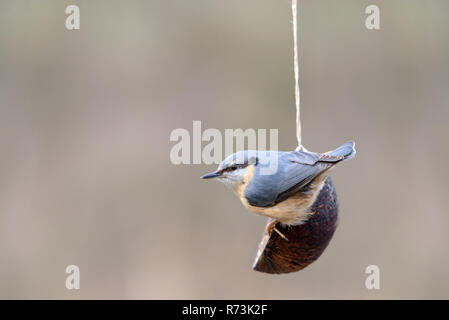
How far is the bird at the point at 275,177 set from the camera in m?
2.06

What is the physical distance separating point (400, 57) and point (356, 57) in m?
0.31

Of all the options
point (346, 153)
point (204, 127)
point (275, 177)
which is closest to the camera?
point (275, 177)

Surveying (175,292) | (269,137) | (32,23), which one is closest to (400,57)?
(269,137)

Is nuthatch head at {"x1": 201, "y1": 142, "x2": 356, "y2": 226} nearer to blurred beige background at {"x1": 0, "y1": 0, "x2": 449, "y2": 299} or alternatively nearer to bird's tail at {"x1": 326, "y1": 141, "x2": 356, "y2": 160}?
bird's tail at {"x1": 326, "y1": 141, "x2": 356, "y2": 160}

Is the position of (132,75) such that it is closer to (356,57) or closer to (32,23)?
(32,23)

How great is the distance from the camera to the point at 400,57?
4.12 metres

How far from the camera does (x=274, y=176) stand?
2.07 metres

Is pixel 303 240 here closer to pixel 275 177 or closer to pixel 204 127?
pixel 275 177

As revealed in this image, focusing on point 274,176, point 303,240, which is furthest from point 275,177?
point 303,240

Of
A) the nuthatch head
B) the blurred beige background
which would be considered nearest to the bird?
the nuthatch head

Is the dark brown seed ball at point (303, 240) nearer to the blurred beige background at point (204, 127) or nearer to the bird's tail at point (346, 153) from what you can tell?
the bird's tail at point (346, 153)

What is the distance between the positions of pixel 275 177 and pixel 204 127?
6.44 feet

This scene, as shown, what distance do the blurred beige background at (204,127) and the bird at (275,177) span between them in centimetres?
183

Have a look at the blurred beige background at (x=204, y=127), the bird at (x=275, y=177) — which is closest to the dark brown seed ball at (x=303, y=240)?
the bird at (x=275, y=177)
